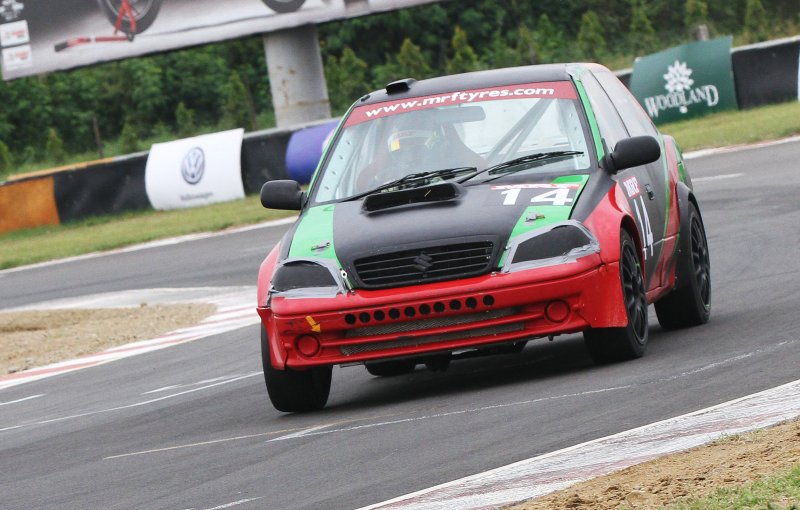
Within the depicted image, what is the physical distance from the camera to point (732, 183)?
20594mm

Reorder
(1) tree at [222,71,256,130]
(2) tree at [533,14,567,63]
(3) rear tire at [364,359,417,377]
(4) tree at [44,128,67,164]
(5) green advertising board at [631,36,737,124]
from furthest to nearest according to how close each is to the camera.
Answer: (2) tree at [533,14,567,63], (4) tree at [44,128,67,164], (1) tree at [222,71,256,130], (5) green advertising board at [631,36,737,124], (3) rear tire at [364,359,417,377]

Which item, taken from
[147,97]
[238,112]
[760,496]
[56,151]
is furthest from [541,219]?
[147,97]

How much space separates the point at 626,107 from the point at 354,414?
9.86 ft

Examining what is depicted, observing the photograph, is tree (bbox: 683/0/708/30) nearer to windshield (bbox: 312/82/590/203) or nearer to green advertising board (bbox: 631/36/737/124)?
green advertising board (bbox: 631/36/737/124)

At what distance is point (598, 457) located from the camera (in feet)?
19.4

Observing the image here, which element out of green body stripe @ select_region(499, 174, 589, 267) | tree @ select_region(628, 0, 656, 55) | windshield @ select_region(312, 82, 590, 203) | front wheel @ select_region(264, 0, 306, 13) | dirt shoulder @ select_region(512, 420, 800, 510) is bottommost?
tree @ select_region(628, 0, 656, 55)

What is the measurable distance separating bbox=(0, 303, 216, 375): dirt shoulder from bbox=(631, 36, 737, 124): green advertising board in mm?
15597

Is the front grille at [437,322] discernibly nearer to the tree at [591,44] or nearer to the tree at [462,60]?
the tree at [591,44]

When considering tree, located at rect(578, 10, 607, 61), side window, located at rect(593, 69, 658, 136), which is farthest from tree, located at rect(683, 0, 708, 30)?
side window, located at rect(593, 69, 658, 136)

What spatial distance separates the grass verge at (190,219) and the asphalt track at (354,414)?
14.3 metres

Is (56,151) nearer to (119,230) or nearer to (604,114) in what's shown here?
(119,230)

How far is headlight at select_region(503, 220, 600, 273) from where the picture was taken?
313 inches

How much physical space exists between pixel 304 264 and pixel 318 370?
28.5 inches

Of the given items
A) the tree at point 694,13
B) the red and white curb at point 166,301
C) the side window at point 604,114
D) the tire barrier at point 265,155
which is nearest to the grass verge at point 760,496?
the side window at point 604,114
